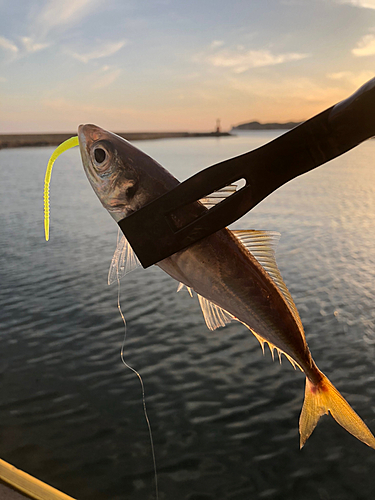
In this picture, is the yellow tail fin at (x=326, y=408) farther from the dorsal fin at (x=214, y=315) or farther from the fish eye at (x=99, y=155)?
the fish eye at (x=99, y=155)

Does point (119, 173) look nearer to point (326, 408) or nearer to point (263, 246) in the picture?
point (263, 246)

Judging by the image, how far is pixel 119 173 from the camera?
2.11 m

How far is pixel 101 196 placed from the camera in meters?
2.14

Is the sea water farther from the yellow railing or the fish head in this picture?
the fish head

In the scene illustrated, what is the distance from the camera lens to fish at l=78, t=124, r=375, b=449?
6.64ft

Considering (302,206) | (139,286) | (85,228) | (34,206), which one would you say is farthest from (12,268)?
(302,206)

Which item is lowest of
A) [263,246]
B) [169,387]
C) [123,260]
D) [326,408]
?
[169,387]

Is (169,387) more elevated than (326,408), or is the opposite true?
(326,408)

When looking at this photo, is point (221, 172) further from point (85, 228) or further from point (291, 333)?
point (85, 228)

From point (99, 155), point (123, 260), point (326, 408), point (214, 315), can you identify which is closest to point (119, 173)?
Answer: point (99, 155)

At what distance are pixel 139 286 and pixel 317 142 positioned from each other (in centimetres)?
1349

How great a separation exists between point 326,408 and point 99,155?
2.07 m

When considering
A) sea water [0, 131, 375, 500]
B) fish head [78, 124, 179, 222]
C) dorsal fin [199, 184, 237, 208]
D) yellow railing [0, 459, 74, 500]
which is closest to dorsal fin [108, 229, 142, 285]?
fish head [78, 124, 179, 222]

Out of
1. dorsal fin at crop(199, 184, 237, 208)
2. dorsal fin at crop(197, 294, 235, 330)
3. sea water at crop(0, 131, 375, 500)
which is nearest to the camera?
dorsal fin at crop(199, 184, 237, 208)
